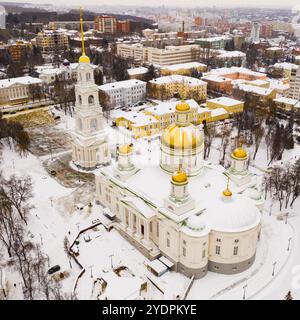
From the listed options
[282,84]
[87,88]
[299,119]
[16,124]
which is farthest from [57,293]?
[282,84]

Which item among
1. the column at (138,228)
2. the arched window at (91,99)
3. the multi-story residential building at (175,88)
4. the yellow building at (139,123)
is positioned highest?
the arched window at (91,99)

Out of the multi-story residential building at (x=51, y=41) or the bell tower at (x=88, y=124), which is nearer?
the bell tower at (x=88, y=124)

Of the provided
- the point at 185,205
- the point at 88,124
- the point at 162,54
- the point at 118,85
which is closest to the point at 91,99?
the point at 88,124

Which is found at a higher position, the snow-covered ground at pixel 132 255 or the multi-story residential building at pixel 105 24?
the multi-story residential building at pixel 105 24

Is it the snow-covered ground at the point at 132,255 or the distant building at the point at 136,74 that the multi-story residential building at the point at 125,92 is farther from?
the snow-covered ground at the point at 132,255

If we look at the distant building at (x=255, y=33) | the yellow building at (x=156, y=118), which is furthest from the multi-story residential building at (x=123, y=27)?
the yellow building at (x=156, y=118)

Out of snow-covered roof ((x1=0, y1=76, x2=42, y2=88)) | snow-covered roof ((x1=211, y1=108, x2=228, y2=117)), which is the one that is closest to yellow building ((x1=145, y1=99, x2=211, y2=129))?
snow-covered roof ((x1=211, y1=108, x2=228, y2=117))

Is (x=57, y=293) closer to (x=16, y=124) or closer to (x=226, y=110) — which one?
(x=16, y=124)

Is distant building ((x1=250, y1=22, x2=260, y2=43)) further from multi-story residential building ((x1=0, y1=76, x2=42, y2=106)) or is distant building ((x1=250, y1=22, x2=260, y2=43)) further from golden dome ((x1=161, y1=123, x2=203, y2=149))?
golden dome ((x1=161, y1=123, x2=203, y2=149))
